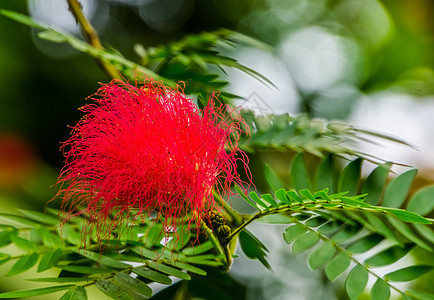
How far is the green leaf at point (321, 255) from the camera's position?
115cm

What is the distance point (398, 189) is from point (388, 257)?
19 cm

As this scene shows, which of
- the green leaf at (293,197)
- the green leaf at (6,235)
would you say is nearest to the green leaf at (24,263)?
the green leaf at (6,235)

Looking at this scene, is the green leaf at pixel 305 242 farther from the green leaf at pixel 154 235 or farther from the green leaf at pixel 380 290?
the green leaf at pixel 154 235

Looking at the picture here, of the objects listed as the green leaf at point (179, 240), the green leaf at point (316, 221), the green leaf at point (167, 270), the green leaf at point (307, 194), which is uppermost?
the green leaf at point (316, 221)

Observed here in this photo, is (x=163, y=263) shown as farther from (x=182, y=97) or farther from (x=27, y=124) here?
(x=27, y=124)

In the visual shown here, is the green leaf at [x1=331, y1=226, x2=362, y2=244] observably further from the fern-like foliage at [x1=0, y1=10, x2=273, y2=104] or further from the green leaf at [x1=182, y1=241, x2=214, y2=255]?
the fern-like foliage at [x1=0, y1=10, x2=273, y2=104]

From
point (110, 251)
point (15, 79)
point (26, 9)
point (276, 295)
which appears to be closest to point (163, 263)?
point (110, 251)

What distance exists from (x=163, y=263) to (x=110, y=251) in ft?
0.55

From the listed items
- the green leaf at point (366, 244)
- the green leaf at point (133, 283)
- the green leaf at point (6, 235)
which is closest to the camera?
the green leaf at point (133, 283)

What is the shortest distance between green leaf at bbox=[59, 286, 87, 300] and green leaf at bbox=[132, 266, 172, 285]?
0.15 meters

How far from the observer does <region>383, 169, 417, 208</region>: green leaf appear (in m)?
1.23

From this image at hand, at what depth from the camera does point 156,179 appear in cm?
114

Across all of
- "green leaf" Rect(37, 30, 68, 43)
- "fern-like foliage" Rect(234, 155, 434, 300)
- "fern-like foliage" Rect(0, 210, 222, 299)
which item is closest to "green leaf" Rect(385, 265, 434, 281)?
"fern-like foliage" Rect(234, 155, 434, 300)

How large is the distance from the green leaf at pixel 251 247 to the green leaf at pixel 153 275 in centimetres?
23
